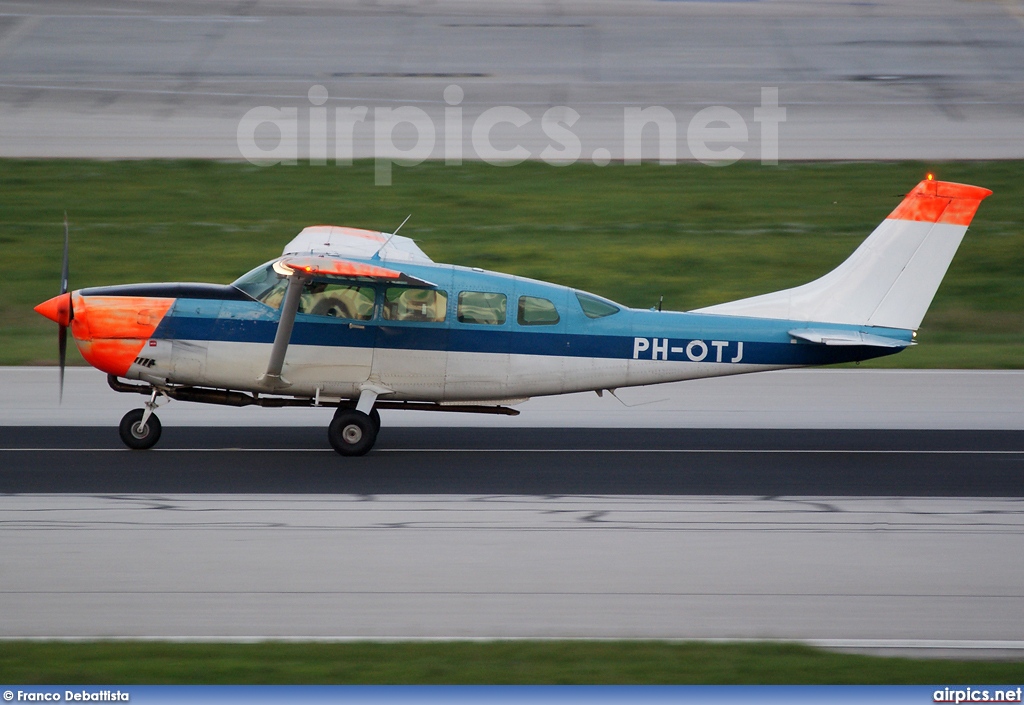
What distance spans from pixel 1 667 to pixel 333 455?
5.53 metres

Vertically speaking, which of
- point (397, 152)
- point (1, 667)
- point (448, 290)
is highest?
point (397, 152)

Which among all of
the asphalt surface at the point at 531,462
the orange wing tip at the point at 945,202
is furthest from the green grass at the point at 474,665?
the orange wing tip at the point at 945,202

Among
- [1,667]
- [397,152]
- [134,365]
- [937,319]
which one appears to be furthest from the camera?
[397,152]

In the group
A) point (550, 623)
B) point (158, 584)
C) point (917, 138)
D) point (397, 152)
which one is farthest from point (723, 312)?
point (917, 138)

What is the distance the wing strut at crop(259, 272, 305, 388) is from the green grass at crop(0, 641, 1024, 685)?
4802 millimetres

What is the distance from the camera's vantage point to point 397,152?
25.4m

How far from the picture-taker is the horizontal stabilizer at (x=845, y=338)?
38.7 ft

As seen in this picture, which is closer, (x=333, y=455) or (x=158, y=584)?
(x=158, y=584)

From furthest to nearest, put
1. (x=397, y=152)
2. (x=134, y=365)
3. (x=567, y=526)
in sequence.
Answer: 1. (x=397, y=152)
2. (x=134, y=365)
3. (x=567, y=526)

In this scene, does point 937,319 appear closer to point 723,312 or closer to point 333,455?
point 723,312

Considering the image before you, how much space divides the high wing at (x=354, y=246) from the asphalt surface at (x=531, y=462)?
83.4 inches

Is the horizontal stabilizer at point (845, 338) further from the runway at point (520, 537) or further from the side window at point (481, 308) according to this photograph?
the side window at point (481, 308)

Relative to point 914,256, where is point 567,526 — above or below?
below

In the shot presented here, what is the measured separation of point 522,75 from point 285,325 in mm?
19466
